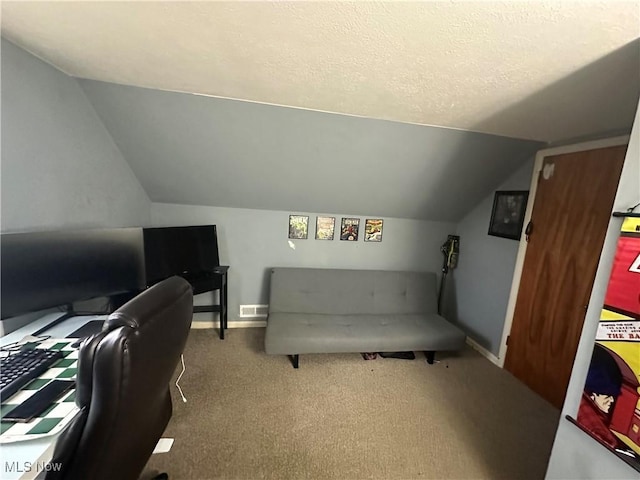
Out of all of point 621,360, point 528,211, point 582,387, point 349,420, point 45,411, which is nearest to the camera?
point 45,411

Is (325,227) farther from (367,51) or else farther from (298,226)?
(367,51)

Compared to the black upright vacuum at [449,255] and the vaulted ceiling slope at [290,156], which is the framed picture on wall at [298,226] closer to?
the vaulted ceiling slope at [290,156]

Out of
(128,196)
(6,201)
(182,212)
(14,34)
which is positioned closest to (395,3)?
(14,34)

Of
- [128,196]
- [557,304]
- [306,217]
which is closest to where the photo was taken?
[557,304]

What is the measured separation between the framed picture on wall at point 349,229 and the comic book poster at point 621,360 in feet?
7.23

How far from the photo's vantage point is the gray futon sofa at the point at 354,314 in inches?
91.4

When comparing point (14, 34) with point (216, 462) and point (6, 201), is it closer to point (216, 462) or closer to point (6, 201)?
point (6, 201)

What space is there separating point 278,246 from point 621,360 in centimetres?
257

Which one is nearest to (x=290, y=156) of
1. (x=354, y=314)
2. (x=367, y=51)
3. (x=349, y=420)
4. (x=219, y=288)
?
(x=367, y=51)

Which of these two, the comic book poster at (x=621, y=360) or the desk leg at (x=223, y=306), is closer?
the comic book poster at (x=621, y=360)

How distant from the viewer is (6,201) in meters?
1.23

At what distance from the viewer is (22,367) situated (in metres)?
0.98

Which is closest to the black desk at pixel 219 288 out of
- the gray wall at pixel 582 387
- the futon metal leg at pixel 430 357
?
the futon metal leg at pixel 430 357

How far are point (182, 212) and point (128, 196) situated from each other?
1.73ft
